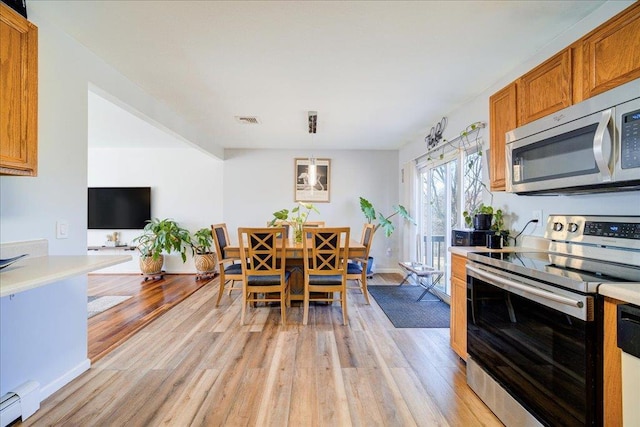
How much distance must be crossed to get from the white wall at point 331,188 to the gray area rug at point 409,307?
1354 mm

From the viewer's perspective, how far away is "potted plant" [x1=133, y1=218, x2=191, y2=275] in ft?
15.9

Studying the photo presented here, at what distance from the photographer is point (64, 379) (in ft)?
6.30

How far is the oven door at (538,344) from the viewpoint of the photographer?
43.8 inches

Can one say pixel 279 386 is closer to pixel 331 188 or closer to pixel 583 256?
pixel 583 256

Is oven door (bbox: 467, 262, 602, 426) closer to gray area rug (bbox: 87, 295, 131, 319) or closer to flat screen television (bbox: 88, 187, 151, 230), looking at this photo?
gray area rug (bbox: 87, 295, 131, 319)

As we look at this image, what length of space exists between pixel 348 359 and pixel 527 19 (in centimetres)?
270

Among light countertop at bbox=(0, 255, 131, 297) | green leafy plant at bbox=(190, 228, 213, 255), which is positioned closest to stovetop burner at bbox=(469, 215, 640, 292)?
light countertop at bbox=(0, 255, 131, 297)

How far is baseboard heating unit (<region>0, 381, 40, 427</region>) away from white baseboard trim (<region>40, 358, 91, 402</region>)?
0.09 metres

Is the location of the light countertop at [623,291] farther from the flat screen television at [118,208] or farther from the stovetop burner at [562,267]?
the flat screen television at [118,208]

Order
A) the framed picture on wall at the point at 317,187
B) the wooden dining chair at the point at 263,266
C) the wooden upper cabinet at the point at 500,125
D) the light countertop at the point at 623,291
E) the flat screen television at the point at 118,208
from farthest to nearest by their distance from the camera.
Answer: the framed picture on wall at the point at 317,187 → the flat screen television at the point at 118,208 → the wooden dining chair at the point at 263,266 → the wooden upper cabinet at the point at 500,125 → the light countertop at the point at 623,291

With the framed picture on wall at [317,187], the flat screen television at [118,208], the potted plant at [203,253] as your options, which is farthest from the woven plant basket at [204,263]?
the framed picture on wall at [317,187]

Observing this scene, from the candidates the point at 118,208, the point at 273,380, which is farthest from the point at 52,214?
the point at 118,208

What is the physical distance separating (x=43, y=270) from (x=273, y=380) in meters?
1.50

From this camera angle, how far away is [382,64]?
2307 mm
